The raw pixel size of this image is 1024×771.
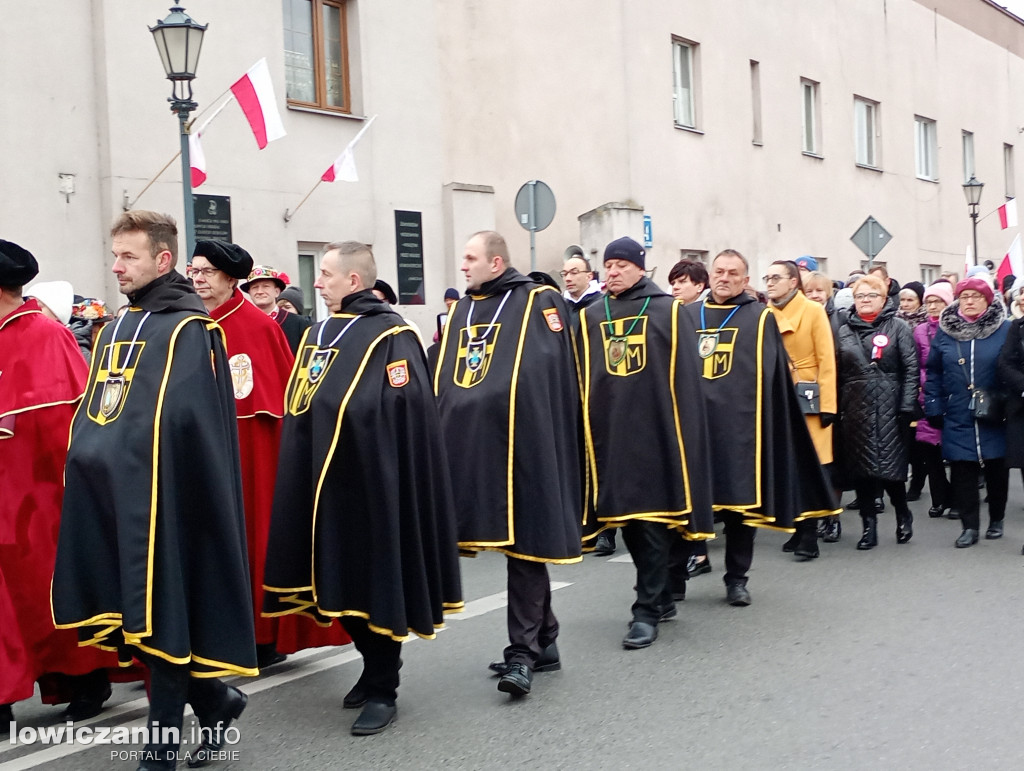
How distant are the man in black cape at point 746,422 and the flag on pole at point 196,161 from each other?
23.3 ft

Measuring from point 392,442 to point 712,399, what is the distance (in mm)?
3000

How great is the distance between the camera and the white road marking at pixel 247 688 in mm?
5023

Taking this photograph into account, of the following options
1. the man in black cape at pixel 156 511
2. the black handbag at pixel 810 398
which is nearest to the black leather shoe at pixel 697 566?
the black handbag at pixel 810 398

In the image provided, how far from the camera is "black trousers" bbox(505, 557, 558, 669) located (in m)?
5.71

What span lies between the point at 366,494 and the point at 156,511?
968 millimetres

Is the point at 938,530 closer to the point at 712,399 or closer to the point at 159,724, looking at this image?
the point at 712,399

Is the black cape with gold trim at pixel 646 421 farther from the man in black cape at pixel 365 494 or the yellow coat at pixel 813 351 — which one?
the yellow coat at pixel 813 351

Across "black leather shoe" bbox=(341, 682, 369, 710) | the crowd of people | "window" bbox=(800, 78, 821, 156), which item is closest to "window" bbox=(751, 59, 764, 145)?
"window" bbox=(800, 78, 821, 156)

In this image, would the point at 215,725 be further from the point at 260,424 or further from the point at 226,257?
the point at 226,257

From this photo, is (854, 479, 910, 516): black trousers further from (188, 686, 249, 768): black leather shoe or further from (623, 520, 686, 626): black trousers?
(188, 686, 249, 768): black leather shoe

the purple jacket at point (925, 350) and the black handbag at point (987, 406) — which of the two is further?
the purple jacket at point (925, 350)

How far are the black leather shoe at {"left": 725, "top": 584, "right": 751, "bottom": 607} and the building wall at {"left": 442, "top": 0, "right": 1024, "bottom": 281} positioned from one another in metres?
11.1

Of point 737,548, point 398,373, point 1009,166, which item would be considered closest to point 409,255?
point 737,548

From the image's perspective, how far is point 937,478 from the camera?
10758 mm
